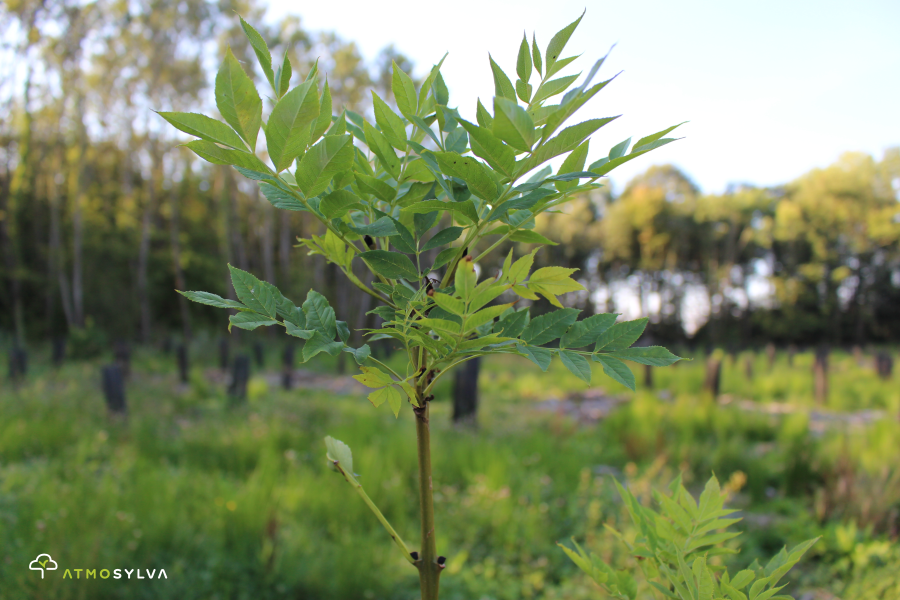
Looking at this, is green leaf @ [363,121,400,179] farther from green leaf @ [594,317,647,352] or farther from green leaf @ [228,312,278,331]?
green leaf @ [594,317,647,352]

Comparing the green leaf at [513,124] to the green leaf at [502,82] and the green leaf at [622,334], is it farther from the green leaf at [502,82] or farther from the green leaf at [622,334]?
the green leaf at [622,334]

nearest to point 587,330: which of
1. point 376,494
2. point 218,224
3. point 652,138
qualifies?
point 652,138

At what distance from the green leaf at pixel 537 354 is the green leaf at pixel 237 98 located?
0.41m

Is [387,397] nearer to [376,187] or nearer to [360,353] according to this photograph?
[360,353]

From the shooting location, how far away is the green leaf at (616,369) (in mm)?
586

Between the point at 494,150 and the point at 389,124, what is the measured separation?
0.15 meters

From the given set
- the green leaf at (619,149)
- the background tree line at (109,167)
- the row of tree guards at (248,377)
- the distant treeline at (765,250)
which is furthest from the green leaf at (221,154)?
the distant treeline at (765,250)

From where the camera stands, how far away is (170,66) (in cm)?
1435

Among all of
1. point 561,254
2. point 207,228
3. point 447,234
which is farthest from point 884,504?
point 561,254

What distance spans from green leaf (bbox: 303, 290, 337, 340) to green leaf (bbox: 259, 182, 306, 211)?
0.38 feet

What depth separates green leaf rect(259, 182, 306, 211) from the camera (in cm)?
61

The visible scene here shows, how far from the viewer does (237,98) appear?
50 cm

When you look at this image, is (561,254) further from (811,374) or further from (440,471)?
(440,471)

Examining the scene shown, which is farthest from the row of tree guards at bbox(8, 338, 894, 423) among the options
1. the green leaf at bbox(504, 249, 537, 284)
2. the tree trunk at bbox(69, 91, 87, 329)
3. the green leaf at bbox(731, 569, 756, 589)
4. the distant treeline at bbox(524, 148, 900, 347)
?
the distant treeline at bbox(524, 148, 900, 347)
